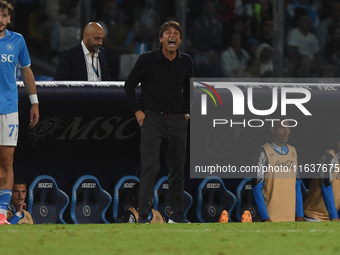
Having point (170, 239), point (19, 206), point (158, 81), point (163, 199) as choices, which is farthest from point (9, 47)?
point (163, 199)

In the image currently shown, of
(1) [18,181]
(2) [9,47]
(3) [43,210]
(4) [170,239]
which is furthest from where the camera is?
(3) [43,210]

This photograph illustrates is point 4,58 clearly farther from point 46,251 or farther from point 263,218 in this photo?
point 263,218

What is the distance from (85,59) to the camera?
243 inches

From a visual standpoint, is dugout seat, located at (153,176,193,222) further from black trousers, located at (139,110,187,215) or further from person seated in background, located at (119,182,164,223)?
black trousers, located at (139,110,187,215)

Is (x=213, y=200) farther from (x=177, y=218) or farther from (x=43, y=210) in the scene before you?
(x=43, y=210)

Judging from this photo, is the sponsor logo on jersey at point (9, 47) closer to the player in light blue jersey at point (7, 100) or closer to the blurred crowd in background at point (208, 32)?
the player in light blue jersey at point (7, 100)

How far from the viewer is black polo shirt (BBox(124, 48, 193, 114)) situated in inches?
209

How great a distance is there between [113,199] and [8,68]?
6.49 feet

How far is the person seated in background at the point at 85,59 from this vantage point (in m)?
6.12

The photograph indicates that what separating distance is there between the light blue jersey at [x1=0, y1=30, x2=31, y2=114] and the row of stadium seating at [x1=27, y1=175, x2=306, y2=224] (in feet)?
4.67

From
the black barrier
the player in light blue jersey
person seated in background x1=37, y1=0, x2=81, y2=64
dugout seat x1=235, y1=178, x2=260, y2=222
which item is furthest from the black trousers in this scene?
person seated in background x1=37, y1=0, x2=81, y2=64

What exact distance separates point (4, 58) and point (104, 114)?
4.79 feet

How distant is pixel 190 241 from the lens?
12.9ft

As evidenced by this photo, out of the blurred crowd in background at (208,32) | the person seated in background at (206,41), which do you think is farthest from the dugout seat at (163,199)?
the person seated in background at (206,41)
